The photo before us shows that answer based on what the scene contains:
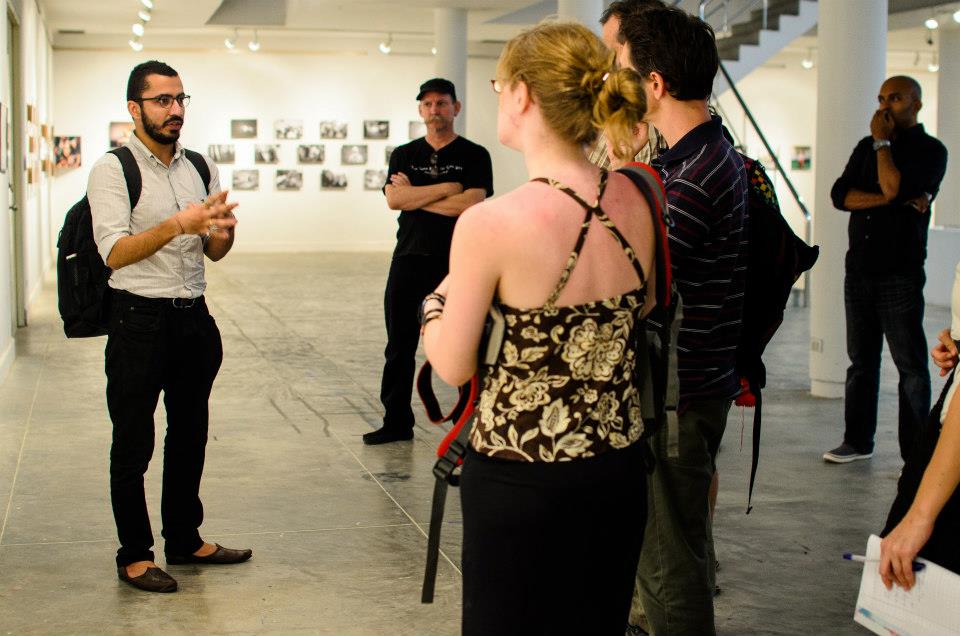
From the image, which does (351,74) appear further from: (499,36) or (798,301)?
(798,301)

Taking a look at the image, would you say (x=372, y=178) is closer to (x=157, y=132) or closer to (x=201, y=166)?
(x=201, y=166)

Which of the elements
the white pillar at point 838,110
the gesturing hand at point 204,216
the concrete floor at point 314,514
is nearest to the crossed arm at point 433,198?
the concrete floor at point 314,514

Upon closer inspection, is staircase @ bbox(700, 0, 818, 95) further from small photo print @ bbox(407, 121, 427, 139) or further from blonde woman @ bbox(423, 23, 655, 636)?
blonde woman @ bbox(423, 23, 655, 636)

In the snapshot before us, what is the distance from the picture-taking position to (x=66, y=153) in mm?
20891

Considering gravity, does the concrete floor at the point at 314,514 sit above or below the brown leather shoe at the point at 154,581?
below

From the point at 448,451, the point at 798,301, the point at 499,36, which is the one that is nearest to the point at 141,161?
the point at 448,451

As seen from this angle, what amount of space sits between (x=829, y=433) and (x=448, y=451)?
16.2 feet

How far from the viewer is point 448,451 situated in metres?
2.14

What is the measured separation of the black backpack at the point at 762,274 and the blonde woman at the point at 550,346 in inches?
42.1

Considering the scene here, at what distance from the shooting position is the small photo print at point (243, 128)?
22000 millimetres

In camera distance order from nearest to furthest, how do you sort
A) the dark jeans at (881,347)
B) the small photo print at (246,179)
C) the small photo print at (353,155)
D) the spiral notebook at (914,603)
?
the spiral notebook at (914,603), the dark jeans at (881,347), the small photo print at (246,179), the small photo print at (353,155)

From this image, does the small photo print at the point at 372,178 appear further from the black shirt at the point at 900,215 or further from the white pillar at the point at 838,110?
the black shirt at the point at 900,215

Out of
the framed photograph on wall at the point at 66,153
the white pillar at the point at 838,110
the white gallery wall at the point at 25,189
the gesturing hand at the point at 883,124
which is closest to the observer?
the gesturing hand at the point at 883,124

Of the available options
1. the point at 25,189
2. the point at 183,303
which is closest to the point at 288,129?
the point at 25,189
